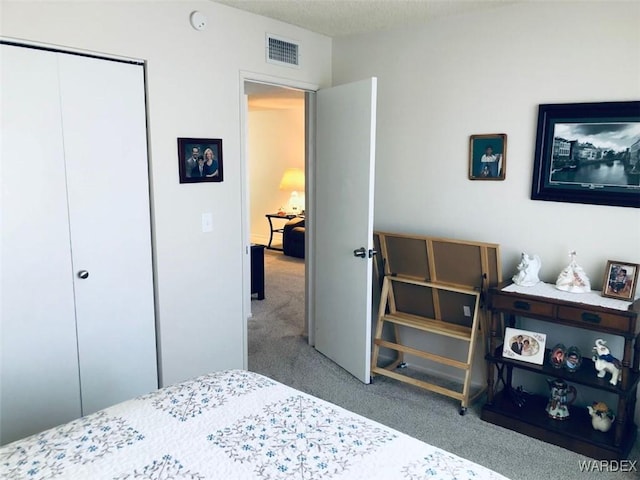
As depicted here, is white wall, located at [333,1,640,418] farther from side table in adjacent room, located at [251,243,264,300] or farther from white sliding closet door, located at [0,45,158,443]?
side table in adjacent room, located at [251,243,264,300]

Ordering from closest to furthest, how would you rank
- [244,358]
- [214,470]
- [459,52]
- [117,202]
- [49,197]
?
[214,470] < [49,197] < [117,202] < [459,52] < [244,358]

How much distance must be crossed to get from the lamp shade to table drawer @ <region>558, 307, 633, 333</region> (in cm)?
563

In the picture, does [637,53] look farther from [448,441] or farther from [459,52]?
[448,441]

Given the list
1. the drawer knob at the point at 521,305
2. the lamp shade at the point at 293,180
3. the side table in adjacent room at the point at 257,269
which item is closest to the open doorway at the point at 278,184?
the lamp shade at the point at 293,180

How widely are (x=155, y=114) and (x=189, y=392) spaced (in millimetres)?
1556

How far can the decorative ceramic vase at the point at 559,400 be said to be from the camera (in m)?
2.76

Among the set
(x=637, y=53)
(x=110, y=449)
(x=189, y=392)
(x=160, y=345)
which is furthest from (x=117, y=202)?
(x=637, y=53)

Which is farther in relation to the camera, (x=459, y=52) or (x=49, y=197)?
(x=459, y=52)

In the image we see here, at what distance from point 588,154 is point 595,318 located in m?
0.89

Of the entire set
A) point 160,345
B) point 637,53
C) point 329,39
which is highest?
point 329,39

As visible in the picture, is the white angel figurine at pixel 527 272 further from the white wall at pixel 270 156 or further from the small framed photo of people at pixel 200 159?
the white wall at pixel 270 156

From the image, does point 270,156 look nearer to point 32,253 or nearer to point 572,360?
point 32,253

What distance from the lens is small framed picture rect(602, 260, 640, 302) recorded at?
8.32 feet

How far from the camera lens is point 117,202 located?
8.66 ft
